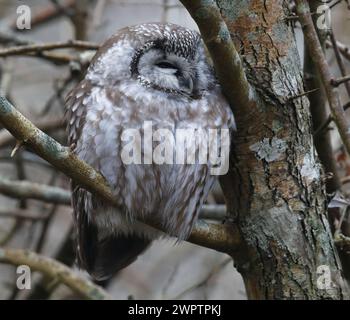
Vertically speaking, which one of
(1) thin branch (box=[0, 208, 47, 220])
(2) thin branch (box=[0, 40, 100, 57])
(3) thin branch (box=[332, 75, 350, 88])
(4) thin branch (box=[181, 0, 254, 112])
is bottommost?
(1) thin branch (box=[0, 208, 47, 220])

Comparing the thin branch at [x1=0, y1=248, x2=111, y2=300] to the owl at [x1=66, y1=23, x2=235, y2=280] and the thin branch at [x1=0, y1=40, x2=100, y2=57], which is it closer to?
the owl at [x1=66, y1=23, x2=235, y2=280]

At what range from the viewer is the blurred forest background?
4.32 metres

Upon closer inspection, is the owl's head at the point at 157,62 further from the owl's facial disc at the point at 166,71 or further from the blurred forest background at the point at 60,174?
the blurred forest background at the point at 60,174

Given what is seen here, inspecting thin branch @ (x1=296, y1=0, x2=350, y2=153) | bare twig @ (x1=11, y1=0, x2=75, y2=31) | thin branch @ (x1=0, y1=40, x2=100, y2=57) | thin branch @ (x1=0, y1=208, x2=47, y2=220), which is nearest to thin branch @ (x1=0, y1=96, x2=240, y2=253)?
thin branch @ (x1=296, y1=0, x2=350, y2=153)

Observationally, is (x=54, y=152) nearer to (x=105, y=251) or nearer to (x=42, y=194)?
(x=105, y=251)

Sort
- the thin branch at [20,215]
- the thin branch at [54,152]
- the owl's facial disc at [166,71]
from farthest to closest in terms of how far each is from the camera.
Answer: the thin branch at [20,215]
the owl's facial disc at [166,71]
the thin branch at [54,152]

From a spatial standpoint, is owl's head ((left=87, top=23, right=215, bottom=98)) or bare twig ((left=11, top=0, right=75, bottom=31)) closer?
owl's head ((left=87, top=23, right=215, bottom=98))

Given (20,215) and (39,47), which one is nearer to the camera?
(39,47)

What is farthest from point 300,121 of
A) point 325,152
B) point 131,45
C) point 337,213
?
point 131,45

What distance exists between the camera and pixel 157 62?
3266 millimetres

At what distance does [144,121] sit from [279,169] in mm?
591

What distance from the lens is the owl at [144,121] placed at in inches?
120

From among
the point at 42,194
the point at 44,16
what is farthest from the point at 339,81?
the point at 44,16

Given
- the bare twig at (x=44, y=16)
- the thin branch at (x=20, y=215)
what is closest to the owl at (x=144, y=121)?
the thin branch at (x=20, y=215)
